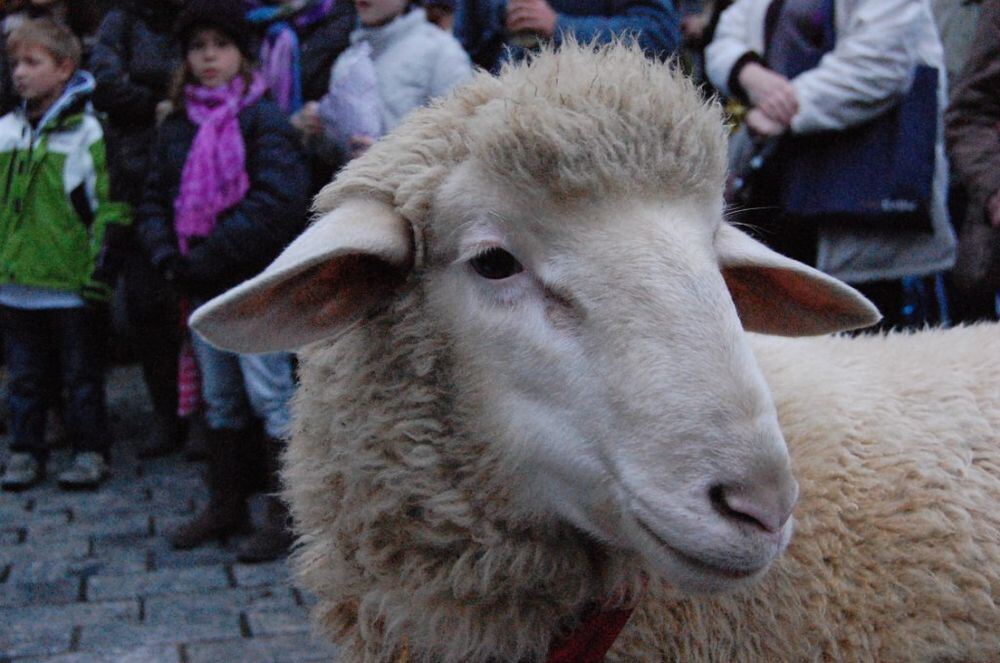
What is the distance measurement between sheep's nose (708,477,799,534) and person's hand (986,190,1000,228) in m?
2.19

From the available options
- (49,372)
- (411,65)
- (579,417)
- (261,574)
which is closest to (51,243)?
(49,372)

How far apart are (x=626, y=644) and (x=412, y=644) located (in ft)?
1.28

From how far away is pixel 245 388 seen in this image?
459 centimetres

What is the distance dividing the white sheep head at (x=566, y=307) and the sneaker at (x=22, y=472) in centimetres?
380

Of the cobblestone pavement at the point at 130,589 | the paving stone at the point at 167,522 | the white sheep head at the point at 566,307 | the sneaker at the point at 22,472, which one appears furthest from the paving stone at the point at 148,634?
the sneaker at the point at 22,472

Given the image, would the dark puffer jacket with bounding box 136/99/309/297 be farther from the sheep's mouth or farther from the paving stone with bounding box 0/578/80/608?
the sheep's mouth

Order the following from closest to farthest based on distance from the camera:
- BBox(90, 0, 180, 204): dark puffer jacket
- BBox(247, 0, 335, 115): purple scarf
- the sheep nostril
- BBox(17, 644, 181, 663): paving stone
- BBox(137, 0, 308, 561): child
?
the sheep nostril, BBox(17, 644, 181, 663): paving stone, BBox(137, 0, 308, 561): child, BBox(247, 0, 335, 115): purple scarf, BBox(90, 0, 180, 204): dark puffer jacket

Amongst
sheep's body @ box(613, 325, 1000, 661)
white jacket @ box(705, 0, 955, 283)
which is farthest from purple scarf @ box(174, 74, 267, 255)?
sheep's body @ box(613, 325, 1000, 661)

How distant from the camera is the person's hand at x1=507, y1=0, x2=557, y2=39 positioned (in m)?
3.76

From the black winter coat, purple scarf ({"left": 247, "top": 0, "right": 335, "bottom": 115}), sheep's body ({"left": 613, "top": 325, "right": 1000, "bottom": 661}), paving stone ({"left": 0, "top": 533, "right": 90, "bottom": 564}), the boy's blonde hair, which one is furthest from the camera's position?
the boy's blonde hair

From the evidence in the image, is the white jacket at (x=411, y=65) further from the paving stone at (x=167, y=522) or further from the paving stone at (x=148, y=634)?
the paving stone at (x=167, y=522)

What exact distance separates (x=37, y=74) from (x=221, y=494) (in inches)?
92.7

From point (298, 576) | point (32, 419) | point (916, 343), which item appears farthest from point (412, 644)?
point (32, 419)

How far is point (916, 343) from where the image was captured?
2.48m
